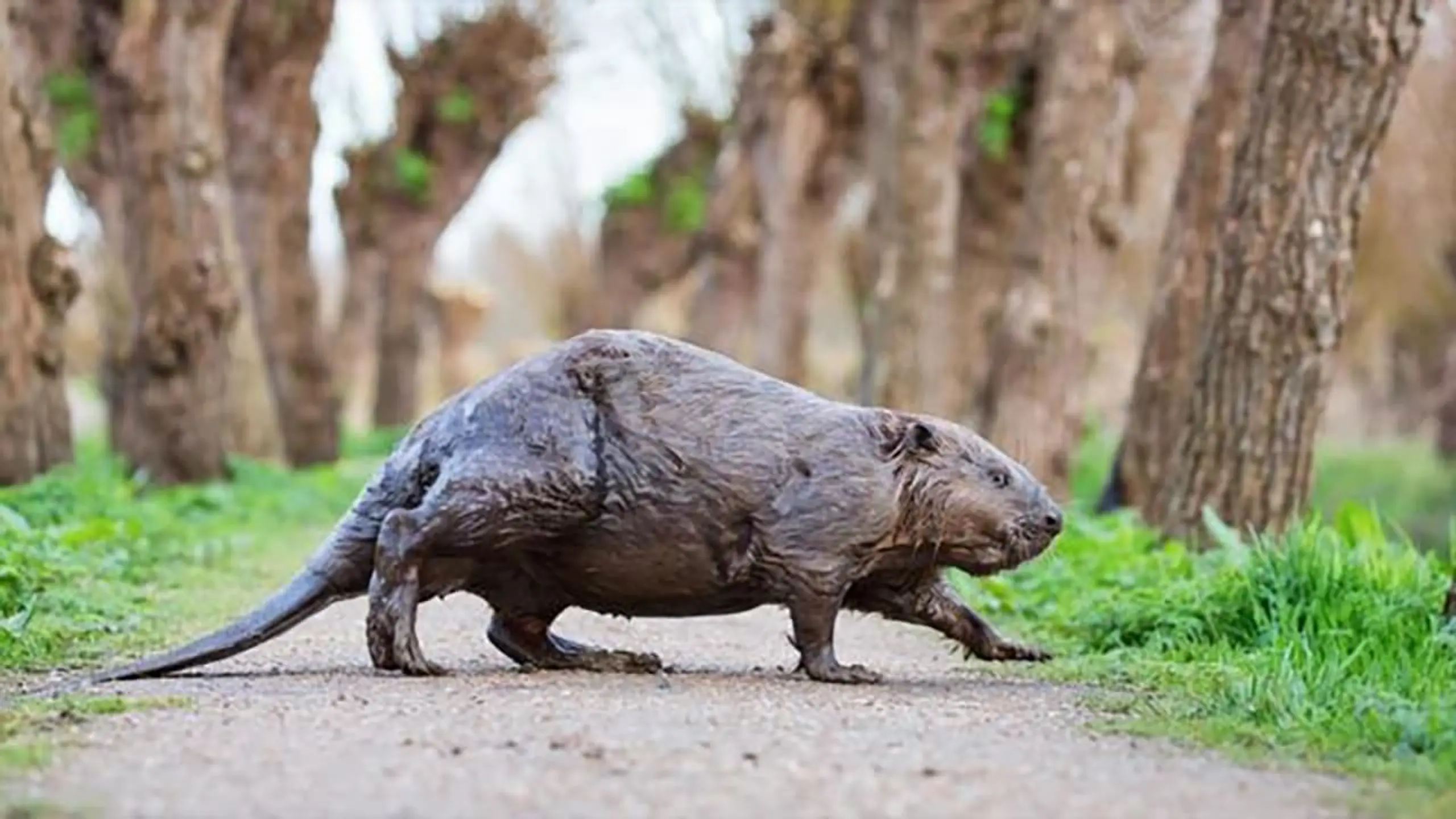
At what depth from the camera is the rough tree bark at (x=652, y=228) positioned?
39281 mm

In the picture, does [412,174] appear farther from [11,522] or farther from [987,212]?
[11,522]

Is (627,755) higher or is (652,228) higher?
(652,228)

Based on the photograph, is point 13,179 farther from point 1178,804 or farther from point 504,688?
point 1178,804

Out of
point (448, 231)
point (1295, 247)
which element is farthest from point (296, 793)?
point (448, 231)

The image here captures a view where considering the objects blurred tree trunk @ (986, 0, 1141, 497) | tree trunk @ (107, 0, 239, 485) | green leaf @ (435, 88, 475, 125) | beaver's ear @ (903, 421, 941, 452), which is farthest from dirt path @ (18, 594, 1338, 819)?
green leaf @ (435, 88, 475, 125)

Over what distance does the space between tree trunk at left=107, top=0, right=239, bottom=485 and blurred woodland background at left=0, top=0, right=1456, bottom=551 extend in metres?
0.03

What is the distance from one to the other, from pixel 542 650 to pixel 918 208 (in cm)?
1336

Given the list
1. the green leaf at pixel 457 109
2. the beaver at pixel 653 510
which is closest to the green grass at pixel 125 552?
the beaver at pixel 653 510

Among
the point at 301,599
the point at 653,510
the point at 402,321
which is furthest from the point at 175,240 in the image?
the point at 402,321

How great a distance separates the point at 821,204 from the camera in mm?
32062

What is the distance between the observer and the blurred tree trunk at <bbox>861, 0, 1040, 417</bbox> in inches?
825

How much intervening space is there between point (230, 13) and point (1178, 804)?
15.3 m

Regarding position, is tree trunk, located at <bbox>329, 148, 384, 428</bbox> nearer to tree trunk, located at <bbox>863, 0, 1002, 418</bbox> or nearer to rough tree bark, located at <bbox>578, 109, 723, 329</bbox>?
rough tree bark, located at <bbox>578, 109, 723, 329</bbox>

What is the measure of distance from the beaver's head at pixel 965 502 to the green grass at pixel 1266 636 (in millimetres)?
530
